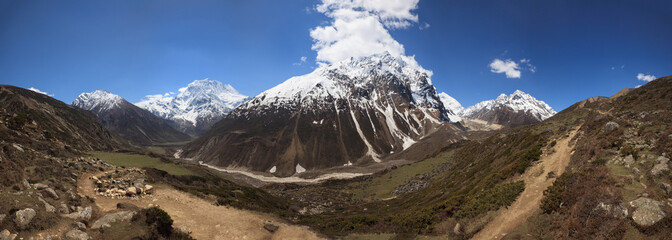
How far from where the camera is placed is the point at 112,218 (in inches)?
803

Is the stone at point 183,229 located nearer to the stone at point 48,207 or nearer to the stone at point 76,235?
the stone at point 76,235

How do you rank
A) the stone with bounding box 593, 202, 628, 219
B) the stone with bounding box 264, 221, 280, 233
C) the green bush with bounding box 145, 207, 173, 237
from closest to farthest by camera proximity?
the stone with bounding box 593, 202, 628, 219 → the green bush with bounding box 145, 207, 173, 237 → the stone with bounding box 264, 221, 280, 233

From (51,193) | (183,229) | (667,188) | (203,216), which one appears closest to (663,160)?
(667,188)

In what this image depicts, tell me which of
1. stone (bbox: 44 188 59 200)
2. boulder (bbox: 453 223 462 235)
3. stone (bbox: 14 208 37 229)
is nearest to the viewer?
stone (bbox: 14 208 37 229)

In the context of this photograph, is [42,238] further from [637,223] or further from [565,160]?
[565,160]

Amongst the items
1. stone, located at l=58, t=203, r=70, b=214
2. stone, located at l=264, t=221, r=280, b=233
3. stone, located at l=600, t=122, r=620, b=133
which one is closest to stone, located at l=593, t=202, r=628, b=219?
stone, located at l=600, t=122, r=620, b=133

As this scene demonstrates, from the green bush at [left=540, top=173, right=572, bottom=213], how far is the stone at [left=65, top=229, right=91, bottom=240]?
31.9 meters

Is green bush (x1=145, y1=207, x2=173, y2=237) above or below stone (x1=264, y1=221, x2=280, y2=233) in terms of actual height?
above

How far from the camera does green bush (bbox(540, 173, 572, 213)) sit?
19.9m

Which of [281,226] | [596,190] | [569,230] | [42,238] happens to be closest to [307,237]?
[281,226]

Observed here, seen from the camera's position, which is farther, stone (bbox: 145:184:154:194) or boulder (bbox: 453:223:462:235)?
stone (bbox: 145:184:154:194)

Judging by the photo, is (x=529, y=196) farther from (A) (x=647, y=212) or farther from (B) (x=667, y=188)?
(A) (x=647, y=212)

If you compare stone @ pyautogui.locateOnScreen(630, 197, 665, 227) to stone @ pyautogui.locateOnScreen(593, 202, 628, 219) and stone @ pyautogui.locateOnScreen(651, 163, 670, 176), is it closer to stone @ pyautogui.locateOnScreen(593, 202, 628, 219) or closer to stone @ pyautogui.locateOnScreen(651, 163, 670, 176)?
stone @ pyautogui.locateOnScreen(593, 202, 628, 219)

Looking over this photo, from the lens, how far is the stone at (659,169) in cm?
1762
